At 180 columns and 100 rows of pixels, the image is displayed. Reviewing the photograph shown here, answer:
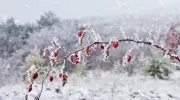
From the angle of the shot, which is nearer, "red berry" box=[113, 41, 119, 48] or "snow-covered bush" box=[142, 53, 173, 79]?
"red berry" box=[113, 41, 119, 48]

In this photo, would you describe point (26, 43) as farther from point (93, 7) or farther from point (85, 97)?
point (93, 7)

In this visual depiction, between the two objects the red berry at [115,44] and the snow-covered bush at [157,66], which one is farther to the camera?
the snow-covered bush at [157,66]

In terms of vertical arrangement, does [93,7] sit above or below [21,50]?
above

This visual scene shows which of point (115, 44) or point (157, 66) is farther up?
point (115, 44)

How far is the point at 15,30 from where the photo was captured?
23.8 m

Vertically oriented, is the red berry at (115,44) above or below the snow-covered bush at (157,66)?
above

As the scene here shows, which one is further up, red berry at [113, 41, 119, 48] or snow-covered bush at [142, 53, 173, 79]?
red berry at [113, 41, 119, 48]

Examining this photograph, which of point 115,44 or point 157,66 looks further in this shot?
point 157,66

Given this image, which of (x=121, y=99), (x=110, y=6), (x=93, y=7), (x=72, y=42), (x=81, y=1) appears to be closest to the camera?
(x=121, y=99)

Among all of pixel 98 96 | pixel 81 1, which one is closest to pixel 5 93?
pixel 98 96

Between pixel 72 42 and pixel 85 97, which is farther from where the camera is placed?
pixel 72 42

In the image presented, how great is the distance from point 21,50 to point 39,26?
5.81 metres

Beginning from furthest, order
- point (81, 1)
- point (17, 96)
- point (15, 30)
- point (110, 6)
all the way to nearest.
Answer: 1. point (81, 1)
2. point (110, 6)
3. point (15, 30)
4. point (17, 96)

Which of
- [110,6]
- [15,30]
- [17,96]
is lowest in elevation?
[17,96]
